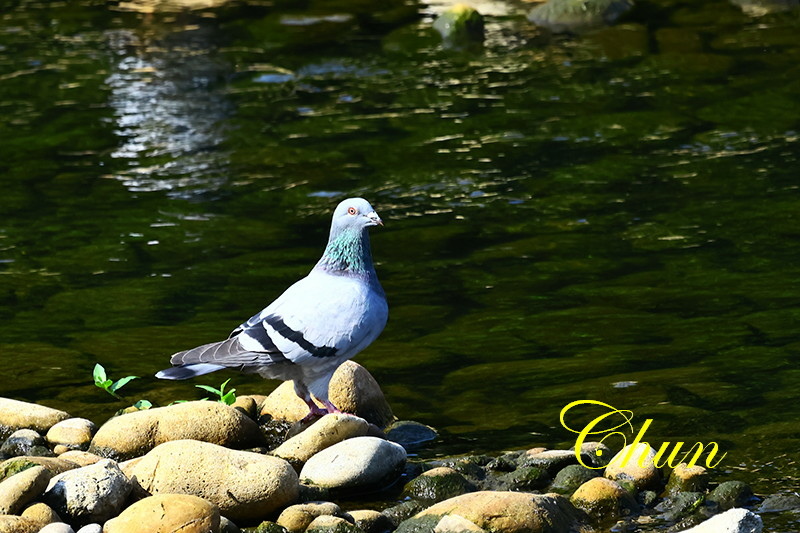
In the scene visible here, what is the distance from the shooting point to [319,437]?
18.5ft

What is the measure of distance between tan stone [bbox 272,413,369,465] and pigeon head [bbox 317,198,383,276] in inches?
27.4

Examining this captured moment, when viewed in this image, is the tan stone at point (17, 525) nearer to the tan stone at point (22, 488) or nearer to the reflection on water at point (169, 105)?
the tan stone at point (22, 488)

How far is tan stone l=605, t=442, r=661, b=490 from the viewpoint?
5.39 metres

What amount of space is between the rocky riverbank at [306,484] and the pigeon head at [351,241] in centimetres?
70

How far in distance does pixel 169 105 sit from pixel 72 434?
26.0ft

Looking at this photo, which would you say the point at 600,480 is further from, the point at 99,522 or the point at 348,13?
the point at 348,13

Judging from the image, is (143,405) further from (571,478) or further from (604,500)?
(604,500)

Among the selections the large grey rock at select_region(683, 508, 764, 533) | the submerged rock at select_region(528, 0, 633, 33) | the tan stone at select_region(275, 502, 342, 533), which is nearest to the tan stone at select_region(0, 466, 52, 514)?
the tan stone at select_region(275, 502, 342, 533)

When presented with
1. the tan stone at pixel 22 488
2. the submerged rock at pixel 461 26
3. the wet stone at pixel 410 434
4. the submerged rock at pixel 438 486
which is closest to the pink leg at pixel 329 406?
the wet stone at pixel 410 434

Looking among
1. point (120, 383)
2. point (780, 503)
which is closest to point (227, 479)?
point (120, 383)

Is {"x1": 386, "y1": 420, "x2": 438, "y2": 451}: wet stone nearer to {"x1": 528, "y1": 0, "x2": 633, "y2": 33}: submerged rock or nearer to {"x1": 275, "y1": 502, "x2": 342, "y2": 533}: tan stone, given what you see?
{"x1": 275, "y1": 502, "x2": 342, "y2": 533}: tan stone

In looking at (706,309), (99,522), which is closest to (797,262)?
(706,309)

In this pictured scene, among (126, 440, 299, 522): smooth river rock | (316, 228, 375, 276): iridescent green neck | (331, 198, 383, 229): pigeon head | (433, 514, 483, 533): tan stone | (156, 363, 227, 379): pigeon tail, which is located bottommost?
(433, 514, 483, 533): tan stone

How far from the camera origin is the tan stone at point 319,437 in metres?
5.63
